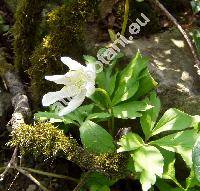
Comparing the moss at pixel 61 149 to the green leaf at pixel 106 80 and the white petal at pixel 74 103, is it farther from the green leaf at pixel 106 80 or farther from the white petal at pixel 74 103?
the green leaf at pixel 106 80

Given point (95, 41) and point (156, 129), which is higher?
point (95, 41)

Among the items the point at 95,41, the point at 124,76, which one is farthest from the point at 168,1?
the point at 124,76

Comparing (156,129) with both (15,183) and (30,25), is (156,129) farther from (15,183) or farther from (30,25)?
(30,25)

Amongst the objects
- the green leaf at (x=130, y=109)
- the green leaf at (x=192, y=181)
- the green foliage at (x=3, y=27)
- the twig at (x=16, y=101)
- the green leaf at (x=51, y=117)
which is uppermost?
the green foliage at (x=3, y=27)

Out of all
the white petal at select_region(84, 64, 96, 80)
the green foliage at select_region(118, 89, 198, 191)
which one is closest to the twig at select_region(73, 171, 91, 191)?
the green foliage at select_region(118, 89, 198, 191)

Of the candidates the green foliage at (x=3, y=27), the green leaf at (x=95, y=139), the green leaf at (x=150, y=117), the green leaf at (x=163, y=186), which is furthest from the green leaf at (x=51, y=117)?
the green foliage at (x=3, y=27)

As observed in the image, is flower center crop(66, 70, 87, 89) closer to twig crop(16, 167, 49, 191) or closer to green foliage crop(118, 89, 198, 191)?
green foliage crop(118, 89, 198, 191)

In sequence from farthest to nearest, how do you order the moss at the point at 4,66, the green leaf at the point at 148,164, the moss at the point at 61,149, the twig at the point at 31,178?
the moss at the point at 4,66 < the twig at the point at 31,178 < the moss at the point at 61,149 < the green leaf at the point at 148,164

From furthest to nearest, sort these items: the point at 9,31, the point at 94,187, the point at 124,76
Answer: the point at 9,31, the point at 124,76, the point at 94,187
